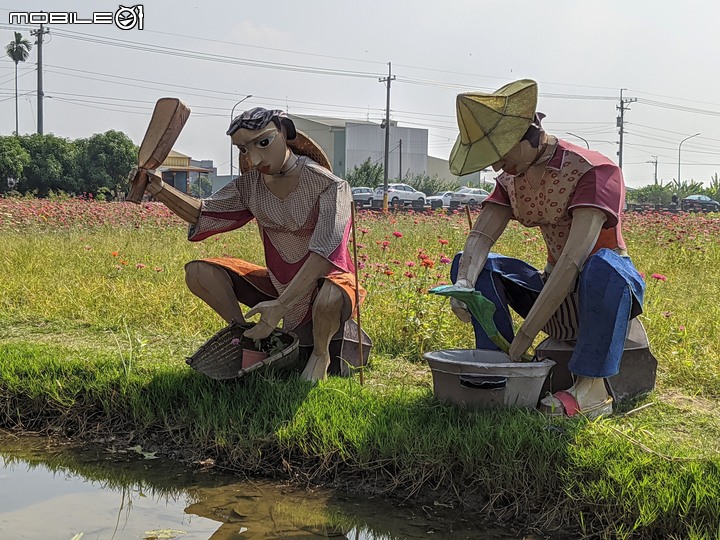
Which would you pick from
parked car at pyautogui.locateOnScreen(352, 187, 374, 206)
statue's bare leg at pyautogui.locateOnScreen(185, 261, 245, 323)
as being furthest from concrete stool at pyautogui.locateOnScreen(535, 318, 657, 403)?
parked car at pyautogui.locateOnScreen(352, 187, 374, 206)

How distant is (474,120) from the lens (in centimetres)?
335

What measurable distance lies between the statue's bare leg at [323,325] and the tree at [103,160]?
3011cm

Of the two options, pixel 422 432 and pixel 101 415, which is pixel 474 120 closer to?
pixel 422 432

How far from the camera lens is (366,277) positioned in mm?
5684

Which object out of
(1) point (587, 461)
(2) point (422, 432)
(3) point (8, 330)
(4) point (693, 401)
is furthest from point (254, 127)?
(3) point (8, 330)

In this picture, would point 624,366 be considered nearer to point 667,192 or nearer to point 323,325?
point 323,325

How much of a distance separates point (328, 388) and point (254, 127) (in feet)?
3.89

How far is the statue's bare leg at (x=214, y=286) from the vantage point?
4059 millimetres

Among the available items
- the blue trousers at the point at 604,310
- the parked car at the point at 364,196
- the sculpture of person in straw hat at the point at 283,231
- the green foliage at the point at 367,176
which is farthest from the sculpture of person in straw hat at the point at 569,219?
the green foliage at the point at 367,176

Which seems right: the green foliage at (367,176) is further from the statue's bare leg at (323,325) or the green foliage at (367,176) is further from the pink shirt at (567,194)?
the pink shirt at (567,194)

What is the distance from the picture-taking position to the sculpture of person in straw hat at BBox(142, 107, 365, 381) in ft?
12.4

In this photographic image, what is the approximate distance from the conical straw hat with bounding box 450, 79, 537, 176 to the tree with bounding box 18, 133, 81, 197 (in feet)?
99.9

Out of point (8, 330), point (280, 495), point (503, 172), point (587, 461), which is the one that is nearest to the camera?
point (587, 461)

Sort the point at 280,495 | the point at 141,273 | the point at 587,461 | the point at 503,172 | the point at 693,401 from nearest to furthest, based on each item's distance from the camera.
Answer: the point at 587,461 < the point at 280,495 < the point at 503,172 < the point at 693,401 < the point at 141,273
